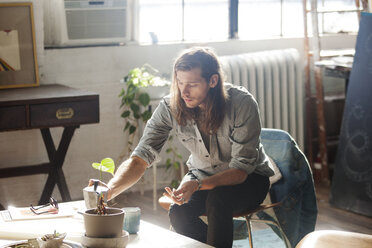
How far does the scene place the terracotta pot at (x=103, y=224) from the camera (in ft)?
6.24

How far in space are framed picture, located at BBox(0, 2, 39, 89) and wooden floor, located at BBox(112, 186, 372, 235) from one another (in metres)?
0.98

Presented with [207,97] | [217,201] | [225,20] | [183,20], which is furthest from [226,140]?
[225,20]

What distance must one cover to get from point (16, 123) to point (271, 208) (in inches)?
57.4

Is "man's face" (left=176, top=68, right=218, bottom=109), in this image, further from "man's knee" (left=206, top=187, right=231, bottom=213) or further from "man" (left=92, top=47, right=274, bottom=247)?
"man's knee" (left=206, top=187, right=231, bottom=213)

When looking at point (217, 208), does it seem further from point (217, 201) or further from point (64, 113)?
point (64, 113)

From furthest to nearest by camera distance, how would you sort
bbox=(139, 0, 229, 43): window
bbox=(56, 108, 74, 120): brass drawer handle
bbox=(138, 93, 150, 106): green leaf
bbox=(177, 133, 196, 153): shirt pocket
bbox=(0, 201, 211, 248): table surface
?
bbox=(139, 0, 229, 43): window
bbox=(138, 93, 150, 106): green leaf
bbox=(56, 108, 74, 120): brass drawer handle
bbox=(177, 133, 196, 153): shirt pocket
bbox=(0, 201, 211, 248): table surface

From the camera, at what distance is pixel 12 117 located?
3.42m

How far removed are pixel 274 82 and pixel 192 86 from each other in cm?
206

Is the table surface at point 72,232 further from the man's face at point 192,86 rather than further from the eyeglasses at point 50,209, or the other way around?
the man's face at point 192,86

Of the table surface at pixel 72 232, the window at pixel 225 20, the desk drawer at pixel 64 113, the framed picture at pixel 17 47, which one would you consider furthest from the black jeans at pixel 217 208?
the window at pixel 225 20

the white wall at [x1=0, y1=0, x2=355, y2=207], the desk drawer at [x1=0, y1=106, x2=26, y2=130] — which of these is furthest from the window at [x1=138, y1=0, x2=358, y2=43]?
the desk drawer at [x1=0, y1=106, x2=26, y2=130]

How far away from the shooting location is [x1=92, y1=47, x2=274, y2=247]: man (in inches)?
104

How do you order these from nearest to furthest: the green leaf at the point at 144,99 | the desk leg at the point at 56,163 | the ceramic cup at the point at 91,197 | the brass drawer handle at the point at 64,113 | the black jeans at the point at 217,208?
the ceramic cup at the point at 91,197
the black jeans at the point at 217,208
the brass drawer handle at the point at 64,113
the desk leg at the point at 56,163
the green leaf at the point at 144,99

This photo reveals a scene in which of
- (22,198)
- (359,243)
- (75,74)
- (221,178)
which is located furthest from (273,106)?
(359,243)
